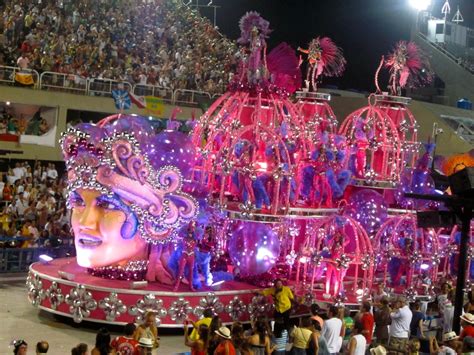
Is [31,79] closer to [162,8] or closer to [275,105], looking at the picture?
[162,8]

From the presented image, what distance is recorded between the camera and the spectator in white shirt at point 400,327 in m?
13.9

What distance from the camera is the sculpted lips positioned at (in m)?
16.0

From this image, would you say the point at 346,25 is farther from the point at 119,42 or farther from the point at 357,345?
the point at 357,345

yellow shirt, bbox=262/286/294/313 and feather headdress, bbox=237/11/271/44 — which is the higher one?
feather headdress, bbox=237/11/271/44

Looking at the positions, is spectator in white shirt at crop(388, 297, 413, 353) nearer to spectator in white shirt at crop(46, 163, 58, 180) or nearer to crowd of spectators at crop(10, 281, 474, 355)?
crowd of spectators at crop(10, 281, 474, 355)

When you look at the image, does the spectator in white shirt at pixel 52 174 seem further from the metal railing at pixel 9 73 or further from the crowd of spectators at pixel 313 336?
the crowd of spectators at pixel 313 336

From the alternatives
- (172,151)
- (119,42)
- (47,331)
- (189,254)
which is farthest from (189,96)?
(47,331)

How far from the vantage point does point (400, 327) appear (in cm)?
1400

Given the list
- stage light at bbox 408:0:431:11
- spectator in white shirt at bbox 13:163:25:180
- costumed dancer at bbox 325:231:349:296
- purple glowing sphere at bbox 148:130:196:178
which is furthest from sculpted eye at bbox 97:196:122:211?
stage light at bbox 408:0:431:11

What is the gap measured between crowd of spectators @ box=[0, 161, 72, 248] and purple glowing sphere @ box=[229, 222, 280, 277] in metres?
5.46

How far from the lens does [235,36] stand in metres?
35.5

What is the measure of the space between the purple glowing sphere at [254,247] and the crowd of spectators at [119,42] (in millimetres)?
10209

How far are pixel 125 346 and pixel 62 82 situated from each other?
15.3 m

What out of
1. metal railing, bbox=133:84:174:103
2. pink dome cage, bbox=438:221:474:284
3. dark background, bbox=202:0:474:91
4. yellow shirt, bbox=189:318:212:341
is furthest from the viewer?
dark background, bbox=202:0:474:91
